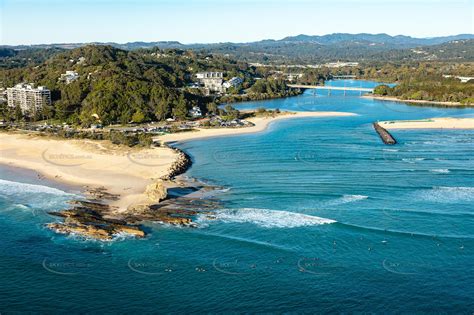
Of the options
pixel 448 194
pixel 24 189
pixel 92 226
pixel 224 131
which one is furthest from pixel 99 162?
pixel 448 194

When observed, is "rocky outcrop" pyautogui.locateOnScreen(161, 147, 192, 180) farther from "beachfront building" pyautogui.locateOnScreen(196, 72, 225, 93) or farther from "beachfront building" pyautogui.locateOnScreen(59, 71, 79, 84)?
"beachfront building" pyautogui.locateOnScreen(196, 72, 225, 93)

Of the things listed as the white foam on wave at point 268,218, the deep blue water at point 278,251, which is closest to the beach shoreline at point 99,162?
the deep blue water at point 278,251

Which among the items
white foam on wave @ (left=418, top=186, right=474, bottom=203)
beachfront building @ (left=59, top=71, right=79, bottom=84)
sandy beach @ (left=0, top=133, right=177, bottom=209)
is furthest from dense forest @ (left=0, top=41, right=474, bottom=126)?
white foam on wave @ (left=418, top=186, right=474, bottom=203)

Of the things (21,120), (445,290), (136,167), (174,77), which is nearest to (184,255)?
(445,290)

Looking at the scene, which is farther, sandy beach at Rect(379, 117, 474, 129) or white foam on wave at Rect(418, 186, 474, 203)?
sandy beach at Rect(379, 117, 474, 129)

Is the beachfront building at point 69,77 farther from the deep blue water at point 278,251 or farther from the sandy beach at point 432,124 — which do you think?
the sandy beach at point 432,124
